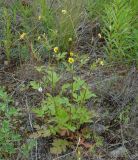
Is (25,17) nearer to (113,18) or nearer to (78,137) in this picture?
(113,18)

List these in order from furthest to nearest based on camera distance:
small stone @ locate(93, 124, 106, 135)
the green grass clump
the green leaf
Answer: the green grass clump < small stone @ locate(93, 124, 106, 135) < the green leaf

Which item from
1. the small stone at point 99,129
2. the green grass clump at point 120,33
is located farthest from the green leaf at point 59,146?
the green grass clump at point 120,33

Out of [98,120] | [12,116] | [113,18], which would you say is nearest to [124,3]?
[113,18]

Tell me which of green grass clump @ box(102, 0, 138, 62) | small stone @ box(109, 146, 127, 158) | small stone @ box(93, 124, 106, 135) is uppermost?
green grass clump @ box(102, 0, 138, 62)

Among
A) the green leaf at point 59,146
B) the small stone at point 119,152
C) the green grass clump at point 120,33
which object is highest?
the green grass clump at point 120,33

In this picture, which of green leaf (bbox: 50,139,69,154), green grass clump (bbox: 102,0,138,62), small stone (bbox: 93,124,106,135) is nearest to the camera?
green leaf (bbox: 50,139,69,154)

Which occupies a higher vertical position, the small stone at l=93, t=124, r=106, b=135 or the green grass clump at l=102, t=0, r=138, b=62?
the green grass clump at l=102, t=0, r=138, b=62

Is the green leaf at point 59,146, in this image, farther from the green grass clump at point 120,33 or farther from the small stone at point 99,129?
the green grass clump at point 120,33

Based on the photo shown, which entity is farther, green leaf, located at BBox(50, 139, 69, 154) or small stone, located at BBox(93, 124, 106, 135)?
small stone, located at BBox(93, 124, 106, 135)

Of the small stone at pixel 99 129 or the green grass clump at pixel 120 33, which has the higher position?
the green grass clump at pixel 120 33

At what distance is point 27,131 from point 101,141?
1.60ft

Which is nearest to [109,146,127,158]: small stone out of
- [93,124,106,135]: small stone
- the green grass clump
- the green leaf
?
[93,124,106,135]: small stone

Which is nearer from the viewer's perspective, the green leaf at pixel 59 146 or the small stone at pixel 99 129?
the green leaf at pixel 59 146

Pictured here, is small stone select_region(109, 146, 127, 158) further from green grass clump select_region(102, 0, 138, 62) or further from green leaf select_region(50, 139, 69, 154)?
green grass clump select_region(102, 0, 138, 62)
